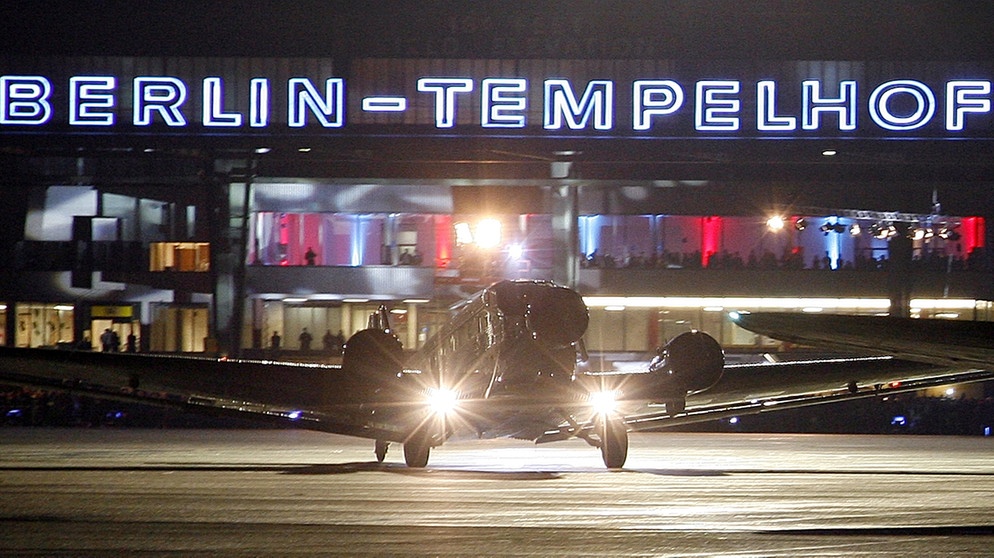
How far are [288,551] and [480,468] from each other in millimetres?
13250

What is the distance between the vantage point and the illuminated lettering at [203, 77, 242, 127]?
187 feet

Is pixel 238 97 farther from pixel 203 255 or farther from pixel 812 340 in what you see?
pixel 812 340

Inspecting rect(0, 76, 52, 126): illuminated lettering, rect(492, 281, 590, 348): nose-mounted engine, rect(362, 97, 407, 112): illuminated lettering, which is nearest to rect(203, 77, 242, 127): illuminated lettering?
rect(362, 97, 407, 112): illuminated lettering

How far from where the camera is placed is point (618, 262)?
64625 millimetres

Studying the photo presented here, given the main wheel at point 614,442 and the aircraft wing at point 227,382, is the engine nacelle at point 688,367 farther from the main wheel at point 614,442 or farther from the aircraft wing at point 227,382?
the aircraft wing at point 227,382

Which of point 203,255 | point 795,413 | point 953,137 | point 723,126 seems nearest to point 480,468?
point 795,413

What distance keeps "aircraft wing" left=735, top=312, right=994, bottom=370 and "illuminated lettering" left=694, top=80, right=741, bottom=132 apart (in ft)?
137

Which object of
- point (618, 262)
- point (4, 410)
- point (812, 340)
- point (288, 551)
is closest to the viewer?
point (288, 551)

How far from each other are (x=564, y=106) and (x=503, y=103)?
2.54 m


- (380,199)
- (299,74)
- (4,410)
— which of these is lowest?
(4,410)

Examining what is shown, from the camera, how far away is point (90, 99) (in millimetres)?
57812

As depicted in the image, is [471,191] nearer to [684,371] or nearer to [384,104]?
[384,104]

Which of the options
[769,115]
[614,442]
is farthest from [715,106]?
[614,442]

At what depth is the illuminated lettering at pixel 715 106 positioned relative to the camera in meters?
56.9
